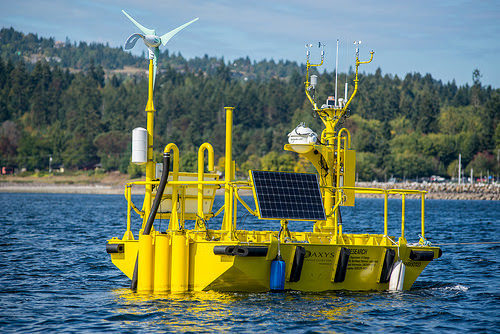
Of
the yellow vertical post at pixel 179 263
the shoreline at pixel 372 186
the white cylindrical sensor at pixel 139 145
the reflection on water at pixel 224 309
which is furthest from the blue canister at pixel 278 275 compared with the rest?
the shoreline at pixel 372 186

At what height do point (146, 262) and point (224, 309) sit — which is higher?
point (146, 262)

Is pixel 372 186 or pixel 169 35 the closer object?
pixel 169 35

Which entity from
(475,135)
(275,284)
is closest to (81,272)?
(275,284)

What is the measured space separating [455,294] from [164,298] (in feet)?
27.1

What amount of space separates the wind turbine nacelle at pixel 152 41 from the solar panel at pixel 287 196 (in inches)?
168

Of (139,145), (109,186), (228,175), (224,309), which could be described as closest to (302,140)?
(228,175)

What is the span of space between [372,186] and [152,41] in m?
136

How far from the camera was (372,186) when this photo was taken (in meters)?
151

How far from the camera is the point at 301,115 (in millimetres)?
198375

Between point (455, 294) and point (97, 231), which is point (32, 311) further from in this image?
point (97, 231)

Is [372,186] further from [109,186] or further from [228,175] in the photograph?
[228,175]

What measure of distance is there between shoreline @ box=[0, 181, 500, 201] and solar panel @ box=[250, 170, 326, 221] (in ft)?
388

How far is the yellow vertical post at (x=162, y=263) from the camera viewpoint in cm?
1598

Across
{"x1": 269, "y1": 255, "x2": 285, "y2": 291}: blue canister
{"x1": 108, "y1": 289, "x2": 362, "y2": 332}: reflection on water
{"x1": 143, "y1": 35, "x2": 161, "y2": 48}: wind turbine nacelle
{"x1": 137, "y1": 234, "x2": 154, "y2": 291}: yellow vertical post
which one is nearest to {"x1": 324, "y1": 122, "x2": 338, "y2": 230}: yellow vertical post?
{"x1": 108, "y1": 289, "x2": 362, "y2": 332}: reflection on water
